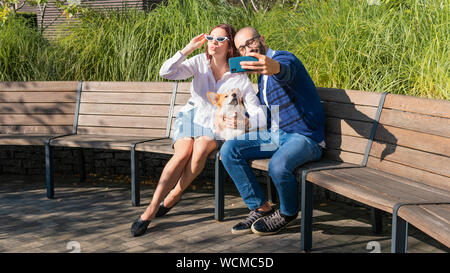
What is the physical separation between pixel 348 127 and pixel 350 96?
0.78 feet

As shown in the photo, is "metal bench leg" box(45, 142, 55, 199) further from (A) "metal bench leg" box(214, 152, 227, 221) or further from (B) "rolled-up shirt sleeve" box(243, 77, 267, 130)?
(B) "rolled-up shirt sleeve" box(243, 77, 267, 130)

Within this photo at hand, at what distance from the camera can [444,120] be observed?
3.42 m

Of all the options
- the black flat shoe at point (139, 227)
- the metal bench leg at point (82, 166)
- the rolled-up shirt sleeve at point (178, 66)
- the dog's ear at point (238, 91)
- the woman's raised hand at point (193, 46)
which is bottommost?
the black flat shoe at point (139, 227)

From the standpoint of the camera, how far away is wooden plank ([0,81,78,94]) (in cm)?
580

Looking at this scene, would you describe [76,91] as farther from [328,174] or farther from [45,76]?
[328,174]

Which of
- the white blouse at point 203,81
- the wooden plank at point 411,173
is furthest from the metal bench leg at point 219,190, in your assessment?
the wooden plank at point 411,173

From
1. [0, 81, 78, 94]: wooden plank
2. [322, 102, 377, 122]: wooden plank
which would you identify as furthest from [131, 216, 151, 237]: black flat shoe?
[0, 81, 78, 94]: wooden plank

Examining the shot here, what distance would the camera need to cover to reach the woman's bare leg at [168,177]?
14.0 feet

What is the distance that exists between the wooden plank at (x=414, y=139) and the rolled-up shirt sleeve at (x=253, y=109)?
0.89m

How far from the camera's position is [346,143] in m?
4.15

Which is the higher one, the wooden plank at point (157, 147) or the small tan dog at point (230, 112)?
the small tan dog at point (230, 112)

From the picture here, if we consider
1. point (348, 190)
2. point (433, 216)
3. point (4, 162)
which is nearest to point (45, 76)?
point (4, 162)

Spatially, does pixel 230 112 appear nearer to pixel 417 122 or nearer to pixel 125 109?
pixel 417 122

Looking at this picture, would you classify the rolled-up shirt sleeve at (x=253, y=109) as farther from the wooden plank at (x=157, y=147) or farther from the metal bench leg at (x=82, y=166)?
the metal bench leg at (x=82, y=166)
